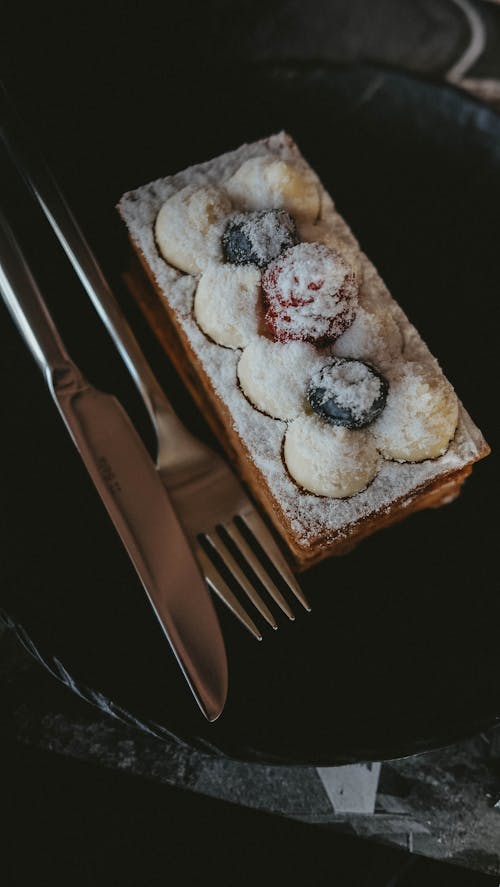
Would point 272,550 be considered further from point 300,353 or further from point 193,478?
point 300,353

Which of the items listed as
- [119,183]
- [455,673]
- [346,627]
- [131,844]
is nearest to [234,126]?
[119,183]

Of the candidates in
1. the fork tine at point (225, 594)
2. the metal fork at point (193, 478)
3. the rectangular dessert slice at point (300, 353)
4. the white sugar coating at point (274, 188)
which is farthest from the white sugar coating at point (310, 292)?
the fork tine at point (225, 594)

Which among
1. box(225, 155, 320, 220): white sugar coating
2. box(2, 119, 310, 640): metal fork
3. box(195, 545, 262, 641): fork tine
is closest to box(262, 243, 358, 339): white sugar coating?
box(225, 155, 320, 220): white sugar coating

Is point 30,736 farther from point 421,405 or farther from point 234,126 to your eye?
point 234,126

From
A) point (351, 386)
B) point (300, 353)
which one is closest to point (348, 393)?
point (351, 386)

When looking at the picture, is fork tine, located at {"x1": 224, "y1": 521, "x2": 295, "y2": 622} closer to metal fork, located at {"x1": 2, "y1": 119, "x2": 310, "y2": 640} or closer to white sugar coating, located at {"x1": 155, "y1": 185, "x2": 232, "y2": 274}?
metal fork, located at {"x1": 2, "y1": 119, "x2": 310, "y2": 640}

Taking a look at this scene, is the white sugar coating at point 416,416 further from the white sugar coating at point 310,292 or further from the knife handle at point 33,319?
the knife handle at point 33,319

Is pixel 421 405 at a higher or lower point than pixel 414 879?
higher
